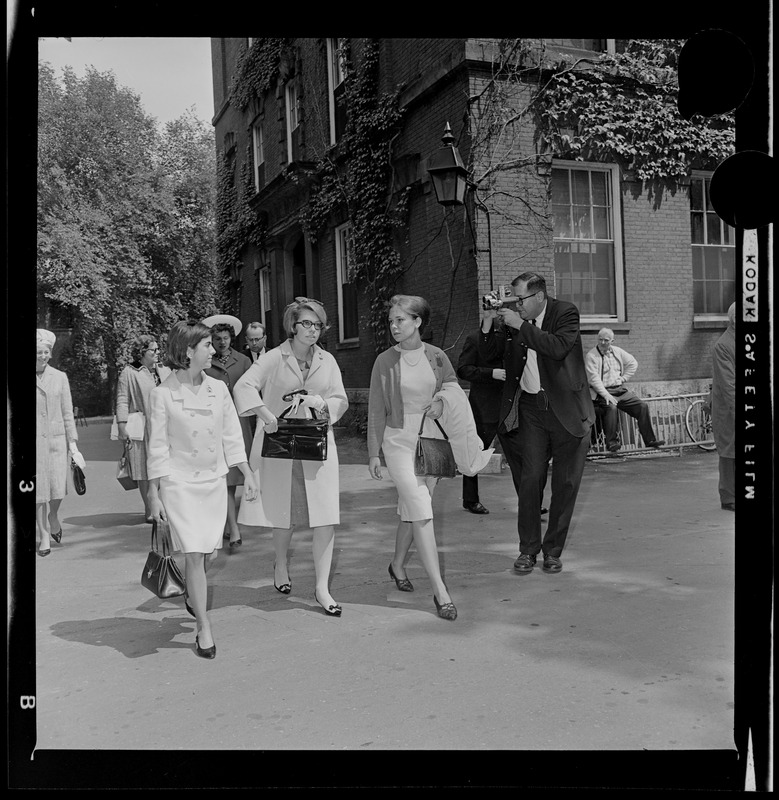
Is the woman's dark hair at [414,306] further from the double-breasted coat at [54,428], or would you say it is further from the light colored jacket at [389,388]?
the double-breasted coat at [54,428]

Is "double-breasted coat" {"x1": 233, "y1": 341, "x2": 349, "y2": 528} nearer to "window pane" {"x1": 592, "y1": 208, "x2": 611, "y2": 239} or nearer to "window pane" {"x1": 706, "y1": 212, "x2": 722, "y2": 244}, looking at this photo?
"window pane" {"x1": 592, "y1": 208, "x2": 611, "y2": 239}

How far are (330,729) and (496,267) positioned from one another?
8.88 meters

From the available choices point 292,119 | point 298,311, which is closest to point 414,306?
point 298,311

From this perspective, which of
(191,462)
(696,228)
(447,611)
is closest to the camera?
(191,462)

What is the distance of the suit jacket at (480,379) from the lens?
7.69m

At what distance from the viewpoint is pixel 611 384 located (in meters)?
11.0

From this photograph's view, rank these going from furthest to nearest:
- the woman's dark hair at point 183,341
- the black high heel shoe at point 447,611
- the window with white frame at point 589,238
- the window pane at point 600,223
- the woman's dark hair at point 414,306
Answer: the window pane at point 600,223
the window with white frame at point 589,238
the woman's dark hair at point 414,306
the black high heel shoe at point 447,611
the woman's dark hair at point 183,341

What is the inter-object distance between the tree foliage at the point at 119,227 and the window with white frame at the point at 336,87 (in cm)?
250

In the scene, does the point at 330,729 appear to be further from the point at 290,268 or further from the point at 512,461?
the point at 290,268

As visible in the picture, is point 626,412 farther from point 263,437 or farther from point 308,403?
point 263,437

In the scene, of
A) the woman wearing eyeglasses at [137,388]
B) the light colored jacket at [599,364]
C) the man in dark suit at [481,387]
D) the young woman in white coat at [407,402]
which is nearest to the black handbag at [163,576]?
the young woman in white coat at [407,402]

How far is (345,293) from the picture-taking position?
1410cm

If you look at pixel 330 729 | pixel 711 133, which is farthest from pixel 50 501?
pixel 711 133

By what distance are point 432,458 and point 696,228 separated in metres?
9.17
